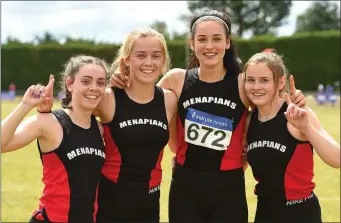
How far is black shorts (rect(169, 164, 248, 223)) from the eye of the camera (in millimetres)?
3838

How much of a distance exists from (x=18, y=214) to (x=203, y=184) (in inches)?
127

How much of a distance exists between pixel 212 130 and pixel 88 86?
994 mm

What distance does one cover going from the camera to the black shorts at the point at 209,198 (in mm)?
3838

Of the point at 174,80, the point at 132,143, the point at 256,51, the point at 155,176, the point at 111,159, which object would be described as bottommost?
the point at 155,176

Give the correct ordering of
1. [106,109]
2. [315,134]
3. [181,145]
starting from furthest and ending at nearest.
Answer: [181,145] < [106,109] < [315,134]

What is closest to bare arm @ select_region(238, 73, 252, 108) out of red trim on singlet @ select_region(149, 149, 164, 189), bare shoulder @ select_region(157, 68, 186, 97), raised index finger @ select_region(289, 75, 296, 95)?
raised index finger @ select_region(289, 75, 296, 95)

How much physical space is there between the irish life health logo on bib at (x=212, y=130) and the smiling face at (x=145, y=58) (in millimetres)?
461

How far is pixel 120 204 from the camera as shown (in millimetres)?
3648

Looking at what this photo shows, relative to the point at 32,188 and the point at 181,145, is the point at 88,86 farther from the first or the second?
the point at 32,188

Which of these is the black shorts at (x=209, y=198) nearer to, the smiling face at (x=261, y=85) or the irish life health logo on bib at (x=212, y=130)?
the irish life health logo on bib at (x=212, y=130)

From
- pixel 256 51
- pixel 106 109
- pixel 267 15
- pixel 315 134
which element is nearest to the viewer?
pixel 315 134

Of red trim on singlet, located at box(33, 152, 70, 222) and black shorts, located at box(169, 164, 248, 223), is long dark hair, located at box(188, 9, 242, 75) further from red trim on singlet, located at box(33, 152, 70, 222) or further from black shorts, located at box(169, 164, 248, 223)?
red trim on singlet, located at box(33, 152, 70, 222)

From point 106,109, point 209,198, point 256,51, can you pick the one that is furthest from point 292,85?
point 256,51

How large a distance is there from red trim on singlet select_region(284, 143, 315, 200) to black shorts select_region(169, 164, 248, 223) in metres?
0.42
